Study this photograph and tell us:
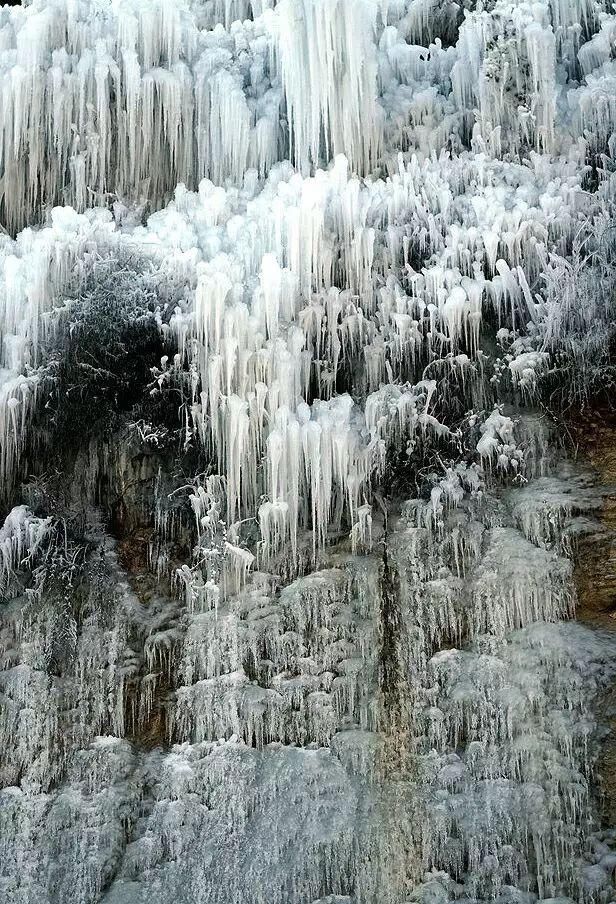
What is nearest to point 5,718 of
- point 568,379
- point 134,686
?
point 134,686

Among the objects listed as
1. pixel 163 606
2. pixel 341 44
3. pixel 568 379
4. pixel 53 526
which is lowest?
pixel 163 606

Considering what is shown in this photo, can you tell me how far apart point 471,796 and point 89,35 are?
735 cm

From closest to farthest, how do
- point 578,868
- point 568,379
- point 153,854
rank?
point 578,868 < point 153,854 < point 568,379

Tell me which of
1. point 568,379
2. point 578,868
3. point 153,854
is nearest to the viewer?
point 578,868

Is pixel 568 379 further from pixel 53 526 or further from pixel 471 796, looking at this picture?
pixel 53 526

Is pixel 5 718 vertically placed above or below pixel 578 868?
above

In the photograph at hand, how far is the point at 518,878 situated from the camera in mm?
8070

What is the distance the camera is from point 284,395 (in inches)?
379

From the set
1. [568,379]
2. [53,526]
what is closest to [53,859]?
[53,526]

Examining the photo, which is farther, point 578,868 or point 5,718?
point 5,718

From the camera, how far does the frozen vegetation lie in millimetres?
9086

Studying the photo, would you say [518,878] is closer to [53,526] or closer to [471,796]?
[471,796]

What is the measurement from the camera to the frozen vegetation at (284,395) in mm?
9086

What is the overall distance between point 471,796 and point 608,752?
109 centimetres
